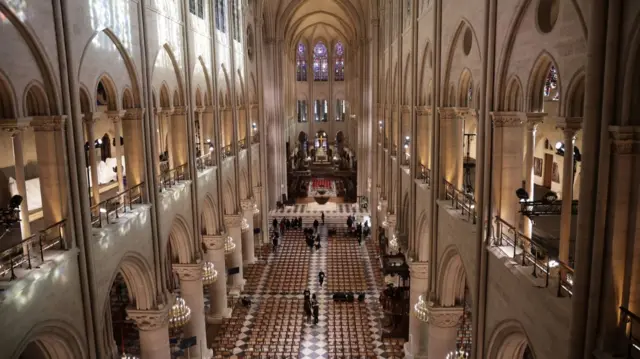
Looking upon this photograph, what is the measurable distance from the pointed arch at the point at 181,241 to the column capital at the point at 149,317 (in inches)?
132

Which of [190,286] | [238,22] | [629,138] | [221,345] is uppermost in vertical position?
[238,22]

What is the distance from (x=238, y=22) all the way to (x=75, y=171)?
1917cm

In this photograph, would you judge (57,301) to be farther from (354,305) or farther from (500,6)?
(354,305)

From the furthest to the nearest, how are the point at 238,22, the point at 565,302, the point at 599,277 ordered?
the point at 238,22 → the point at 565,302 → the point at 599,277

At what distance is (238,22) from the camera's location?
88.6ft

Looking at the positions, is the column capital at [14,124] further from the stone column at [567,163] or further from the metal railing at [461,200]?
the metal railing at [461,200]

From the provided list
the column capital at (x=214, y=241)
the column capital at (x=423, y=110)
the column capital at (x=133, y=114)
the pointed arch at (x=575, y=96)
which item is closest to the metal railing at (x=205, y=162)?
the column capital at (x=214, y=241)

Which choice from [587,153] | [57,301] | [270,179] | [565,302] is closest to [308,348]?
[57,301]

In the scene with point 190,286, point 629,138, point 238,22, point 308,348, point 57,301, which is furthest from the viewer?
point 238,22

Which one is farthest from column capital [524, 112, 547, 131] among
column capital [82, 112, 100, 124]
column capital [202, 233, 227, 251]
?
column capital [202, 233, 227, 251]

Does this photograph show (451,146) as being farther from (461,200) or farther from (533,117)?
(533,117)

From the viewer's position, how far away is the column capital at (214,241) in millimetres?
21062

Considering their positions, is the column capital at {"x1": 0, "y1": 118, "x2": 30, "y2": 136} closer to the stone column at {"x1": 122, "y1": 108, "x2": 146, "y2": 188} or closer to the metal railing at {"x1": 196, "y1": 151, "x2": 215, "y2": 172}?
the stone column at {"x1": 122, "y1": 108, "x2": 146, "y2": 188}

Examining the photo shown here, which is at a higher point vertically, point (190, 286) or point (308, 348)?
point (190, 286)
